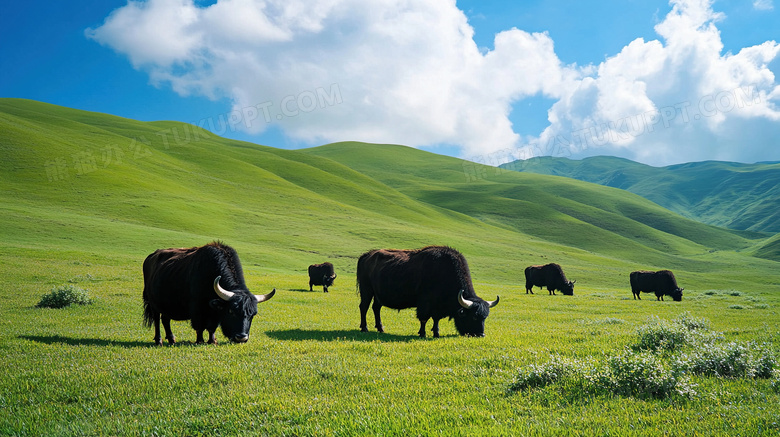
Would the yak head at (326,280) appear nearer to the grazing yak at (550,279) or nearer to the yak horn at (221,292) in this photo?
the grazing yak at (550,279)

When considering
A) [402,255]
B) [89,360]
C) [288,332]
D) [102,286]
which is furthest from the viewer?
[102,286]

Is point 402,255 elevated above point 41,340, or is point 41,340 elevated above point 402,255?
point 402,255

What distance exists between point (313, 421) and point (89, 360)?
6280 millimetres

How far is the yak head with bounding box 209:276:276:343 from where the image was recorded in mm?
10656

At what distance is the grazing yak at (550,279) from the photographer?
41.8 m

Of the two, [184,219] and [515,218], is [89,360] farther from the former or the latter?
[515,218]

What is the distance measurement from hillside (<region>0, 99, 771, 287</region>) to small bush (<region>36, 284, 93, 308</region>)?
902 inches

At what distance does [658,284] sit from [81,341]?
142 feet

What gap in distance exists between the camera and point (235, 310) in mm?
10773

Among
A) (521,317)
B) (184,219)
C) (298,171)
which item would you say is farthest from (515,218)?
(521,317)

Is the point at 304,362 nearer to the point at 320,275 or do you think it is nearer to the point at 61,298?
the point at 61,298

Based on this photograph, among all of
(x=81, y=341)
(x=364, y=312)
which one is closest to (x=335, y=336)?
(x=364, y=312)

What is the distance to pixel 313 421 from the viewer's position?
5.76m

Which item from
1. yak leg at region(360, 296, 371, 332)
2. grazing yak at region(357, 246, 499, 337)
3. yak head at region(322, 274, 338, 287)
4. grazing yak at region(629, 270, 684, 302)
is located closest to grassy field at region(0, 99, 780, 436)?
yak leg at region(360, 296, 371, 332)
